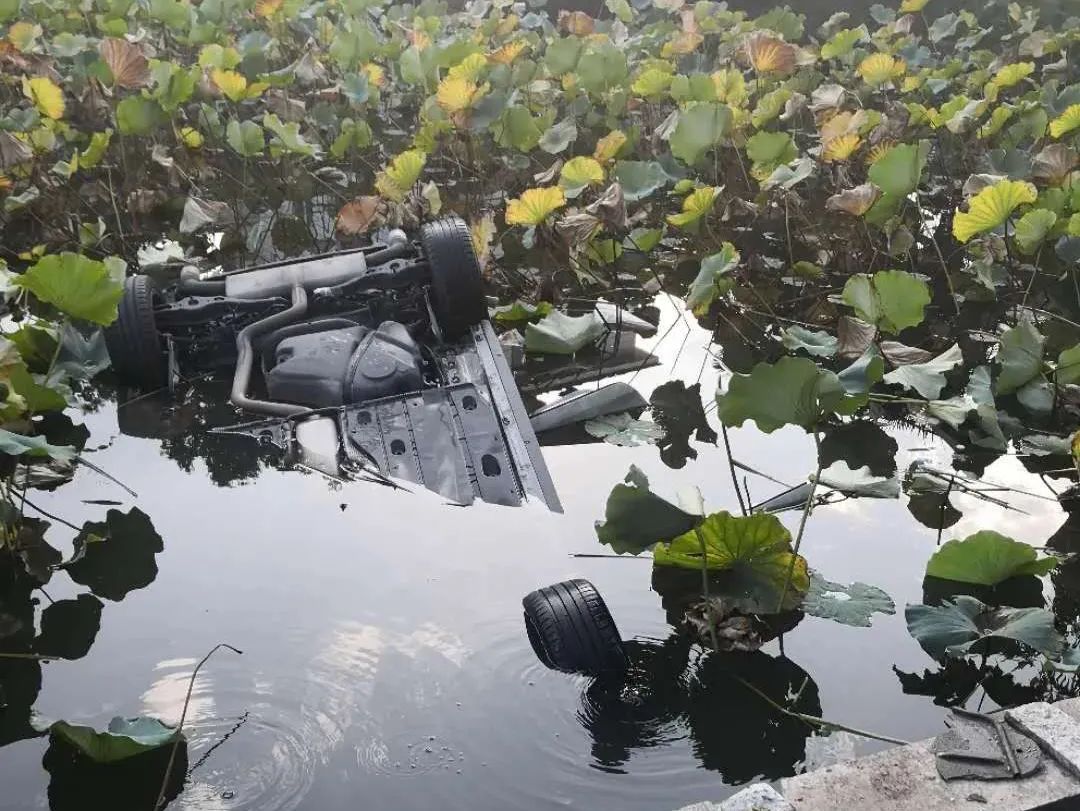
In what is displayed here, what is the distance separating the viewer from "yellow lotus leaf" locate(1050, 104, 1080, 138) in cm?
388

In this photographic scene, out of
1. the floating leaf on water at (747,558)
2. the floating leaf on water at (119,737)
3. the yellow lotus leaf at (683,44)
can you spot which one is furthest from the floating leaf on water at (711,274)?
the yellow lotus leaf at (683,44)

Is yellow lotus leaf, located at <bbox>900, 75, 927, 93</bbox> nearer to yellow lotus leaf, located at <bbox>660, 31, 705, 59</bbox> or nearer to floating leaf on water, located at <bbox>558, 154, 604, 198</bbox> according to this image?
yellow lotus leaf, located at <bbox>660, 31, 705, 59</bbox>

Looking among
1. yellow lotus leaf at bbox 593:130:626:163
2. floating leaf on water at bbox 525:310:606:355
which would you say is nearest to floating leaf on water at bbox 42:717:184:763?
floating leaf on water at bbox 525:310:606:355

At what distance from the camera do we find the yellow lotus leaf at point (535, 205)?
12.1 feet

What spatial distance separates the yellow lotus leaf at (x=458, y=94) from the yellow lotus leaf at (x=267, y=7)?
2.11m

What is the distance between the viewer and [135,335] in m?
3.35

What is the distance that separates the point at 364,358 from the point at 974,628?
72.2 inches

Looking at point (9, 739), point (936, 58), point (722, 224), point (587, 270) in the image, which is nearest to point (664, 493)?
point (9, 739)

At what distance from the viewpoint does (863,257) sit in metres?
4.19

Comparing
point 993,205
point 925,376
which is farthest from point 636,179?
point 925,376

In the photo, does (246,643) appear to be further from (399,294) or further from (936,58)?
(936,58)

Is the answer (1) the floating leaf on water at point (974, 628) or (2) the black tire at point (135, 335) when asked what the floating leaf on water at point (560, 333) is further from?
A: (1) the floating leaf on water at point (974, 628)

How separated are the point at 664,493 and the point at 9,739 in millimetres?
1356

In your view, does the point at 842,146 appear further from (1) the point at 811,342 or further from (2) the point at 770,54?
(2) the point at 770,54
